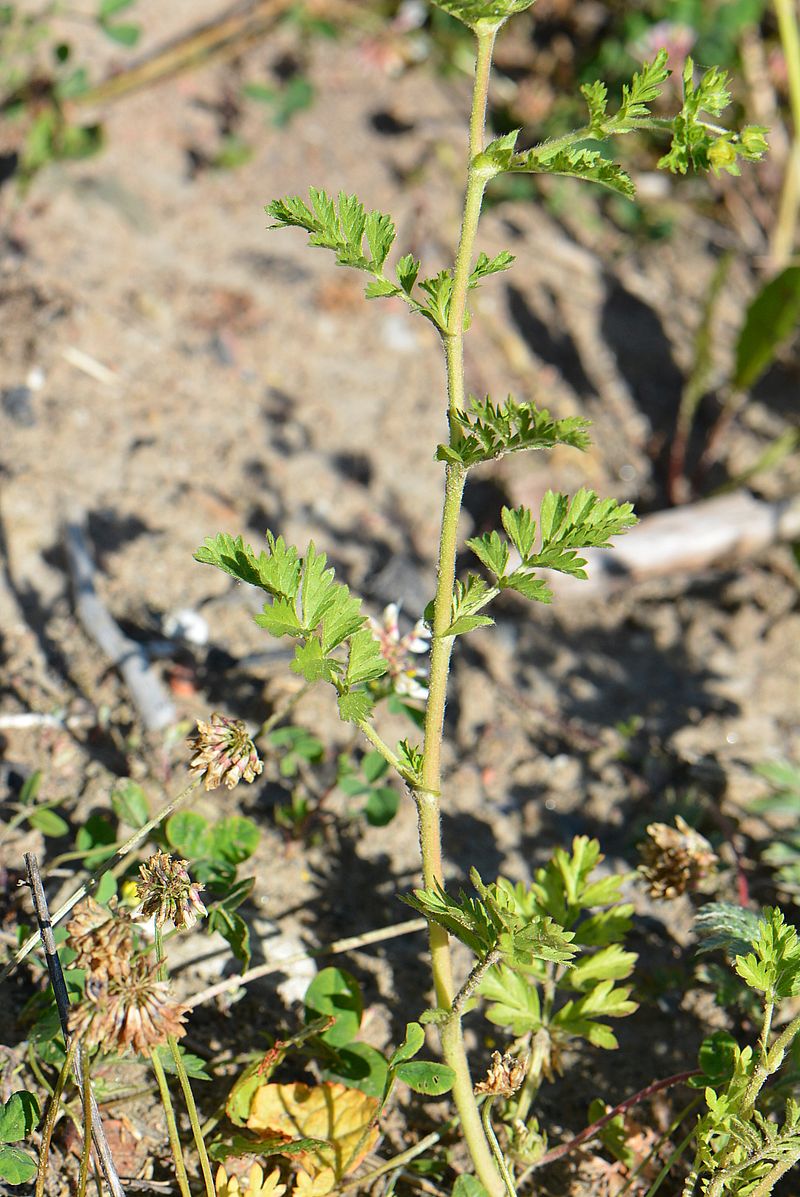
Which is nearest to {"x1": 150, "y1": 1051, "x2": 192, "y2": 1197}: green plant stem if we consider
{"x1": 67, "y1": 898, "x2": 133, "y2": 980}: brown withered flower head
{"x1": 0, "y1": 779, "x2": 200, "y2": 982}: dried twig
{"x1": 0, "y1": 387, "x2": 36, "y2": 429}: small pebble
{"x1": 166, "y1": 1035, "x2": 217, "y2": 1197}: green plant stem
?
{"x1": 166, "y1": 1035, "x2": 217, "y2": 1197}: green plant stem

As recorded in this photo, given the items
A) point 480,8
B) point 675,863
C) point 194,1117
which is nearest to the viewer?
point 480,8

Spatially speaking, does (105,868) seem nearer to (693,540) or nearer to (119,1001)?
(119,1001)

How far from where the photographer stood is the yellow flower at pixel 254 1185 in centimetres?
157

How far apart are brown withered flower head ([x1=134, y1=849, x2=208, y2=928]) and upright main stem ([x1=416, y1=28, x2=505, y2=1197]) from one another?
34 centimetres

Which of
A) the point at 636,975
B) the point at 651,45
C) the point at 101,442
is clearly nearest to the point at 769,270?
the point at 651,45

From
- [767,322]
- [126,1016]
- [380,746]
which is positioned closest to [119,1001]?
[126,1016]

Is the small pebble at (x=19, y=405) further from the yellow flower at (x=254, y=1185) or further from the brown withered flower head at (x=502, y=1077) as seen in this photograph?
the brown withered flower head at (x=502, y=1077)

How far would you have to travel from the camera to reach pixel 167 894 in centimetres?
143

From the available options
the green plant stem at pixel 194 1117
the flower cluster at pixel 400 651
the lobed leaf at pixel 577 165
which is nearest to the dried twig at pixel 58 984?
the green plant stem at pixel 194 1117

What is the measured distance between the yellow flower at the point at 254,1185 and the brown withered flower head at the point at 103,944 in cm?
43

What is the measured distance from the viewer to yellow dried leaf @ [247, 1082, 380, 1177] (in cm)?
169

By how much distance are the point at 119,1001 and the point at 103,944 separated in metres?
0.08

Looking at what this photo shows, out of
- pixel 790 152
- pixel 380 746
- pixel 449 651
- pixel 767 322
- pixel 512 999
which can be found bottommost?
pixel 512 999

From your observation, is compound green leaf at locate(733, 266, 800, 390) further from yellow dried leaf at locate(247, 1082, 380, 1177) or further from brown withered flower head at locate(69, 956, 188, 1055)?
brown withered flower head at locate(69, 956, 188, 1055)
